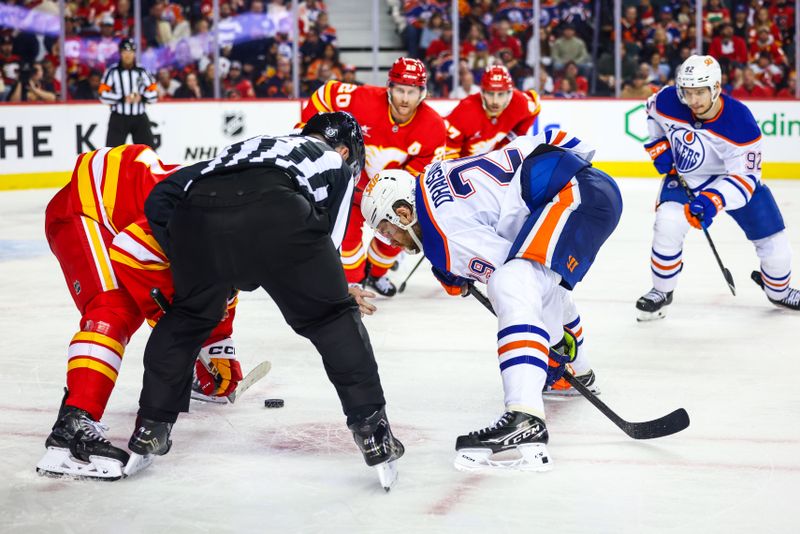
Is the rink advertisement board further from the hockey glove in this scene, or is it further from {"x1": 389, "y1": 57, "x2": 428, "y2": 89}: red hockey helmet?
the hockey glove

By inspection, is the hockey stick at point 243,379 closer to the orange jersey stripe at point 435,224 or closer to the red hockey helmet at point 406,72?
the orange jersey stripe at point 435,224

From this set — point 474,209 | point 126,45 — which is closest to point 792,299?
point 474,209

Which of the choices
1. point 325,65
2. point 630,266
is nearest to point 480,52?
point 325,65

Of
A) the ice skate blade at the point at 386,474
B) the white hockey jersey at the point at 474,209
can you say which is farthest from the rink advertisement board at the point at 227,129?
the ice skate blade at the point at 386,474

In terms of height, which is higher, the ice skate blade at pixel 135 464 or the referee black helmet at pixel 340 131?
the referee black helmet at pixel 340 131

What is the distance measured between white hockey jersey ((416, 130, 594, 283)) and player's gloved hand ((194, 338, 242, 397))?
29.9 inches

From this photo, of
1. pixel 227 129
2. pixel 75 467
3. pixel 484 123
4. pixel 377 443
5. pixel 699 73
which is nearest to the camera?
pixel 377 443

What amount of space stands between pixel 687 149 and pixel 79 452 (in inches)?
122

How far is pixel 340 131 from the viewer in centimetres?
287

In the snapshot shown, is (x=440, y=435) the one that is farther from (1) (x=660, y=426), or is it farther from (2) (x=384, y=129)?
(2) (x=384, y=129)

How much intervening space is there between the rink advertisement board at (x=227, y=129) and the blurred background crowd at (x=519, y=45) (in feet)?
0.68

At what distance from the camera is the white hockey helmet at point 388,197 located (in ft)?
10.1

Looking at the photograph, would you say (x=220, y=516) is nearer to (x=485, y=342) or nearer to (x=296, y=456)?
(x=296, y=456)

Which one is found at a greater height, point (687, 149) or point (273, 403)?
point (687, 149)
